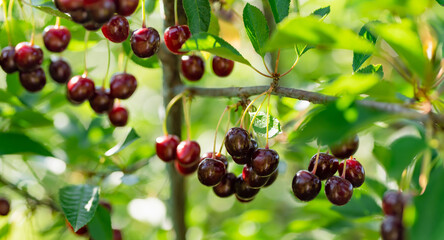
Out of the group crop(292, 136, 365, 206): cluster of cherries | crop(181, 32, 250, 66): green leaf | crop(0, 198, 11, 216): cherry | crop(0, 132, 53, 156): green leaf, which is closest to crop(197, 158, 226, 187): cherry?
crop(292, 136, 365, 206): cluster of cherries

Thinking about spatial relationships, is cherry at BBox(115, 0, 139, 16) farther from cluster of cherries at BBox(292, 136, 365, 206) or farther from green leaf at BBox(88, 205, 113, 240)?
green leaf at BBox(88, 205, 113, 240)

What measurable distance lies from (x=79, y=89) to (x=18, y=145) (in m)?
0.30

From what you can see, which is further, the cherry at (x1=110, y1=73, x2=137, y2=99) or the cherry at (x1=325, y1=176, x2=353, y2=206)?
the cherry at (x1=110, y1=73, x2=137, y2=99)

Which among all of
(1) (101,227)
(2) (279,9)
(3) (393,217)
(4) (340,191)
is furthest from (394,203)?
(1) (101,227)

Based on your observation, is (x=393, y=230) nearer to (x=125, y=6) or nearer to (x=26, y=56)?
(x=125, y=6)

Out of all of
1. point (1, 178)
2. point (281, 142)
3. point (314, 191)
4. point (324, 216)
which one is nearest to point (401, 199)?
point (314, 191)

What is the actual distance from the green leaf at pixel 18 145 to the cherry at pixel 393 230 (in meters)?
1.14

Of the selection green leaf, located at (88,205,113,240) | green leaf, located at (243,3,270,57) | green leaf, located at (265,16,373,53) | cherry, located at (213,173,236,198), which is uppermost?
green leaf, located at (265,16,373,53)

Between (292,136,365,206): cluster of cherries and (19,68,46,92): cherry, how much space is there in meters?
0.92

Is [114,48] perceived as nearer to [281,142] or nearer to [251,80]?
[281,142]

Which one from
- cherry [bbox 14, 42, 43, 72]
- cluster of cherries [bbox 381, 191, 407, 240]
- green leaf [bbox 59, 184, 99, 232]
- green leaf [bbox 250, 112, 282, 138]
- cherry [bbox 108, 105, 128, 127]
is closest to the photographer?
cluster of cherries [bbox 381, 191, 407, 240]

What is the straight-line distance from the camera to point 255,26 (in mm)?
1259

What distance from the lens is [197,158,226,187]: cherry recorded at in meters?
1.29

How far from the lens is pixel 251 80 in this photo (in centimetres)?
356
